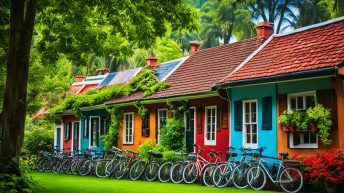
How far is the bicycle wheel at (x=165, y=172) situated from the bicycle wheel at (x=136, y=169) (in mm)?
1129

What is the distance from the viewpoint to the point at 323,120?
1495cm

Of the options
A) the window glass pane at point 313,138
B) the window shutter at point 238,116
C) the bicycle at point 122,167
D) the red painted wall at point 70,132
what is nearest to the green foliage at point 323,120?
the window glass pane at point 313,138

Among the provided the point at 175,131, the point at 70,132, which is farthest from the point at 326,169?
the point at 70,132

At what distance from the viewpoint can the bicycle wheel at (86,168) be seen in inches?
875

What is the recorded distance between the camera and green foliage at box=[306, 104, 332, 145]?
14938mm

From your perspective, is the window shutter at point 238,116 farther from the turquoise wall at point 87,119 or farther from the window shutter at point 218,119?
the turquoise wall at point 87,119

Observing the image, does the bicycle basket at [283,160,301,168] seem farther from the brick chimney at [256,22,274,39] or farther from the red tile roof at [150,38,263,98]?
the brick chimney at [256,22,274,39]

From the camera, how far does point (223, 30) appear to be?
160 ft

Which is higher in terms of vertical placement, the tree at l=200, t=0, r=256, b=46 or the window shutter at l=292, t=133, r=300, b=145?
the tree at l=200, t=0, r=256, b=46

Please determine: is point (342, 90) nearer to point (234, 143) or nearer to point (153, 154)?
point (234, 143)

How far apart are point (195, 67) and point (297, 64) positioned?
28.3ft

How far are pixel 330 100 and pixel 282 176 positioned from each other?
288 cm

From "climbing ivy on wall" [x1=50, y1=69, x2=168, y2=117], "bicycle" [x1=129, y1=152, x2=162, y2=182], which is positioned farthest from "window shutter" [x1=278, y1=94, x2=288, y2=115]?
"climbing ivy on wall" [x1=50, y1=69, x2=168, y2=117]

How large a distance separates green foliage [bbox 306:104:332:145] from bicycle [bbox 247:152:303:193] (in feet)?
4.03
